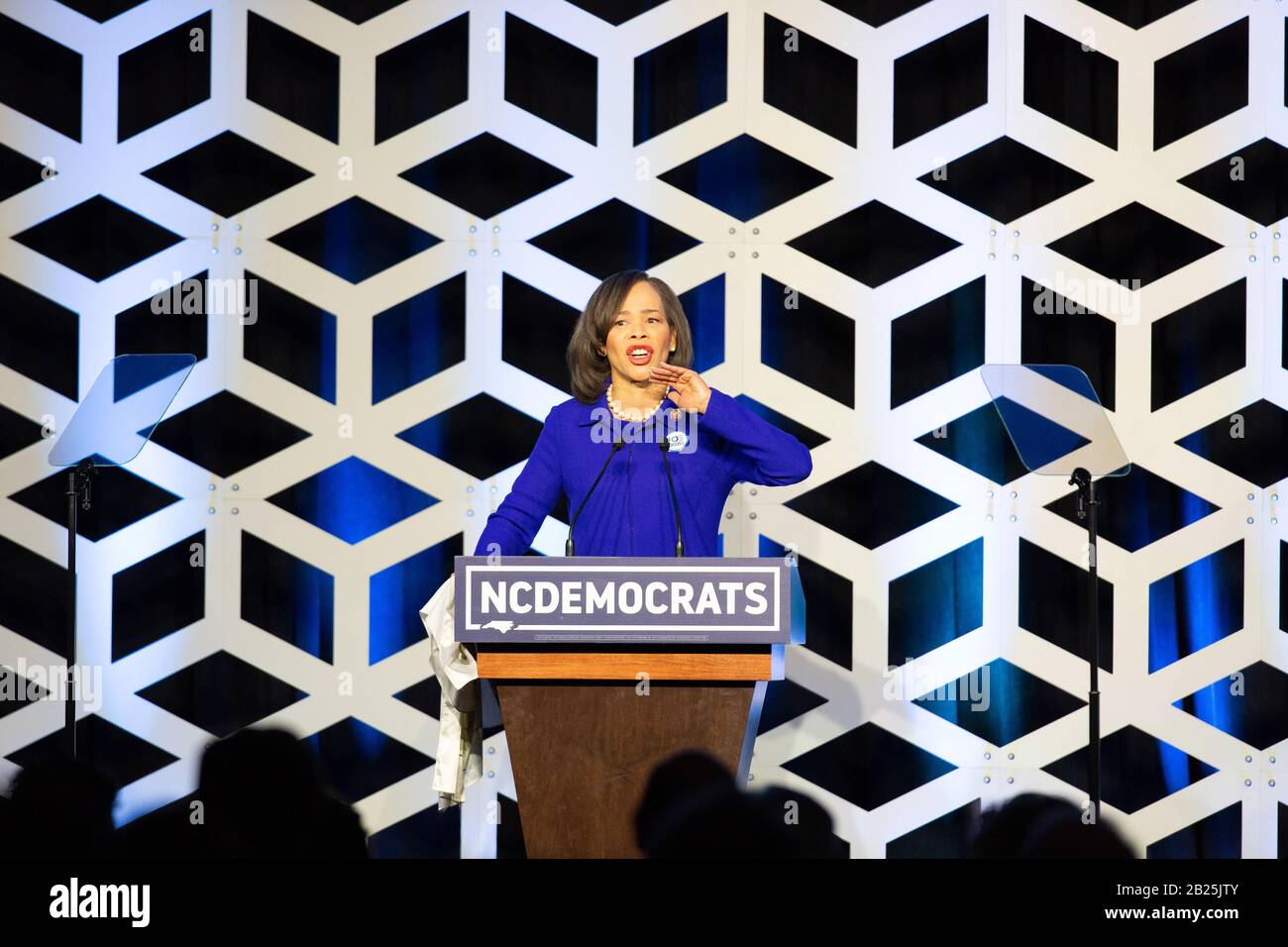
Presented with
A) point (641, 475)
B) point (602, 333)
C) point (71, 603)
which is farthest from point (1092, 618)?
point (71, 603)

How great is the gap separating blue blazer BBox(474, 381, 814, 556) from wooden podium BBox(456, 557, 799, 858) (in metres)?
0.44

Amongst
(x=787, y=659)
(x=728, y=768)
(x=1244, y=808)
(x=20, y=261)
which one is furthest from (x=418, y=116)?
(x=1244, y=808)

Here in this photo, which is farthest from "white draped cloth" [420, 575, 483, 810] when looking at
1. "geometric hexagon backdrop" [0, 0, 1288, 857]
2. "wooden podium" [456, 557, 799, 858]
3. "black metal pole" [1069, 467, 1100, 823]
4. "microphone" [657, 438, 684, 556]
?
"black metal pole" [1069, 467, 1100, 823]

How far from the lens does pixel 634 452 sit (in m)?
3.09

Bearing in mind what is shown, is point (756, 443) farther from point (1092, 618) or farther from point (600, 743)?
point (1092, 618)

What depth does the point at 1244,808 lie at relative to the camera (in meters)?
4.16

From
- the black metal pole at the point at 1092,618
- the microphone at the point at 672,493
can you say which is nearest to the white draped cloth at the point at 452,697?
the microphone at the point at 672,493

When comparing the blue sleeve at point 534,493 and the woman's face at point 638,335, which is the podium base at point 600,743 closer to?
the blue sleeve at point 534,493

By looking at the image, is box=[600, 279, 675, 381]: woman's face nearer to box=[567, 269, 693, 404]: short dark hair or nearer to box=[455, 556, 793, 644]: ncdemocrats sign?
box=[567, 269, 693, 404]: short dark hair

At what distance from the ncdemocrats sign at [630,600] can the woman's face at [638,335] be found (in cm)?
66

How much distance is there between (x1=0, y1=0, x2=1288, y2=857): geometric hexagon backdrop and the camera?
13.8 feet

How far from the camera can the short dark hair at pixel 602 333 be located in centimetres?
319
